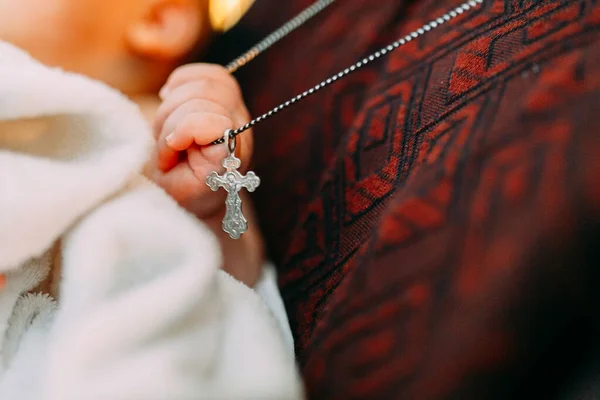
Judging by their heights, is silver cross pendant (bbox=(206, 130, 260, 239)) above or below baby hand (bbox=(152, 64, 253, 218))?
below

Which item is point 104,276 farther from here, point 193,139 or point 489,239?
point 489,239

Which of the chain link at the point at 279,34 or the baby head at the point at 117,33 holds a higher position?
the baby head at the point at 117,33

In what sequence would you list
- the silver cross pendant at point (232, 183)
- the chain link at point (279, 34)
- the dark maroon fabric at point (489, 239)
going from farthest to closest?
the chain link at point (279, 34) → the silver cross pendant at point (232, 183) → the dark maroon fabric at point (489, 239)

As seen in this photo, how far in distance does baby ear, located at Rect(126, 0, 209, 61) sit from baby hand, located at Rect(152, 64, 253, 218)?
45 mm

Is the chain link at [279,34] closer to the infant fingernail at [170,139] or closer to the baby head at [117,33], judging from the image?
the baby head at [117,33]

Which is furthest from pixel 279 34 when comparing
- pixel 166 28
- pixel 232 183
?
pixel 232 183

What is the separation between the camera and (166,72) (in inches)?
22.5

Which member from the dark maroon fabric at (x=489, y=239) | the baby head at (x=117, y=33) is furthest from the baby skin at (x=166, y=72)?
the dark maroon fabric at (x=489, y=239)

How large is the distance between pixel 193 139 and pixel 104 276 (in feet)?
0.43

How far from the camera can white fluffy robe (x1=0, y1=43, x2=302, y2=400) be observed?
334 millimetres

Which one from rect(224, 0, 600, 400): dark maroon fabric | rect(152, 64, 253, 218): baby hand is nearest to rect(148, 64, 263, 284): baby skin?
rect(152, 64, 253, 218): baby hand

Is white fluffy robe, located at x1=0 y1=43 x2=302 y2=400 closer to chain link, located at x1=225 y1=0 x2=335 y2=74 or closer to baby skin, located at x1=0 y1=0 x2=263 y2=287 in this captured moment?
baby skin, located at x1=0 y1=0 x2=263 y2=287

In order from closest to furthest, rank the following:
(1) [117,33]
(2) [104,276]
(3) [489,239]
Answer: (3) [489,239] → (2) [104,276] → (1) [117,33]

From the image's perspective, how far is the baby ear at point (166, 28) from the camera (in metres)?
0.52
